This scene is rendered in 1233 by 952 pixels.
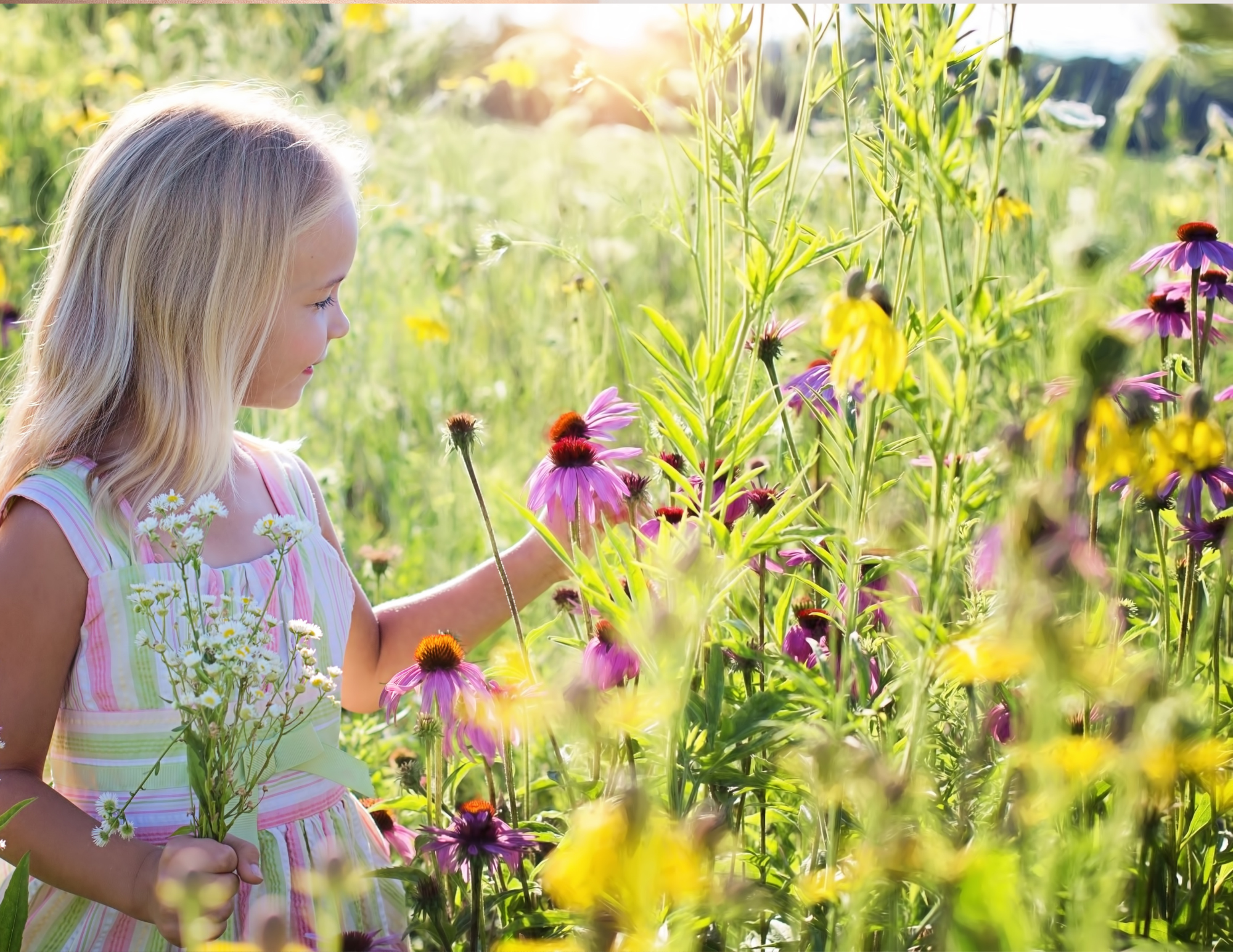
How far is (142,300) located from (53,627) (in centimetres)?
32

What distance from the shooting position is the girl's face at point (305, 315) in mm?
1173

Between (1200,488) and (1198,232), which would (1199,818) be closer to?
(1200,488)

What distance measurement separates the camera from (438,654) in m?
1.01

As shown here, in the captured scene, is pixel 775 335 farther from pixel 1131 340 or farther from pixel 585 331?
pixel 585 331

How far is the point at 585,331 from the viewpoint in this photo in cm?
182

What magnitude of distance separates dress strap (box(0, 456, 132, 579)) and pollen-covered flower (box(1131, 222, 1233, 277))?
3.03ft

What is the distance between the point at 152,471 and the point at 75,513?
0.26 feet

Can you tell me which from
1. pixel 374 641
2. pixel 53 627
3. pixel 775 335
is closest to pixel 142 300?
pixel 53 627

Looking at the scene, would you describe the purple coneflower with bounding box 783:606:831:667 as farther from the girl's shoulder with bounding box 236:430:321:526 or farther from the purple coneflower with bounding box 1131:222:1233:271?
the girl's shoulder with bounding box 236:430:321:526

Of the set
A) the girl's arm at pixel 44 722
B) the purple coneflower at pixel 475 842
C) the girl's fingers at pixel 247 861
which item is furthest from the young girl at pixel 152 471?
the purple coneflower at pixel 475 842

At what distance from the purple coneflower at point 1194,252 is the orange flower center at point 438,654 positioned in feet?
2.18

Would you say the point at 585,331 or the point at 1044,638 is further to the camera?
the point at 585,331

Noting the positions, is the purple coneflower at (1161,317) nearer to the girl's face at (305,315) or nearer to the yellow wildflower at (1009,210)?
the yellow wildflower at (1009,210)

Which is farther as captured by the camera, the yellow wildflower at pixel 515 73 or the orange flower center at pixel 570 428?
the yellow wildflower at pixel 515 73
